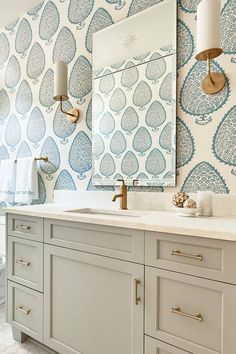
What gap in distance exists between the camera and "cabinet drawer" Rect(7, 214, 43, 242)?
1.54 meters

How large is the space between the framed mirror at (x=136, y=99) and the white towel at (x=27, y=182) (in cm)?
62

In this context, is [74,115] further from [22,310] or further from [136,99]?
[22,310]

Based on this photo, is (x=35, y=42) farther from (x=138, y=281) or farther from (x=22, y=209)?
(x=138, y=281)

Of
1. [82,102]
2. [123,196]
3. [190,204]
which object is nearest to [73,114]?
[82,102]

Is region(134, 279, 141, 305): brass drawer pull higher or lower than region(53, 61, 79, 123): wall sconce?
lower

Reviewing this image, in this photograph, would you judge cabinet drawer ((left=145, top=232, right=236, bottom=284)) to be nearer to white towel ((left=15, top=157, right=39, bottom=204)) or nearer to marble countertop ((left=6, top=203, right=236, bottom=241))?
marble countertop ((left=6, top=203, right=236, bottom=241))

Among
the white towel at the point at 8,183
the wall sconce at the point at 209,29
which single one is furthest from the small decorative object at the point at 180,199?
the white towel at the point at 8,183

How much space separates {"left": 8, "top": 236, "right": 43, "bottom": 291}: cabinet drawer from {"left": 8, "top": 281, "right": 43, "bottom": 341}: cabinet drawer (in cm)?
5

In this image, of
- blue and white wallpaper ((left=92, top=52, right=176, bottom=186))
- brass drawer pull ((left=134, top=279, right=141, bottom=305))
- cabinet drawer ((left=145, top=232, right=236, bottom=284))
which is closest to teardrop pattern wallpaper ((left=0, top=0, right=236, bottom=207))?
blue and white wallpaper ((left=92, top=52, right=176, bottom=186))

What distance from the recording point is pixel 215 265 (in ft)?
3.08

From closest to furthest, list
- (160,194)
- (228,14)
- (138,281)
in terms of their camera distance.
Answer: (138,281) < (228,14) < (160,194)

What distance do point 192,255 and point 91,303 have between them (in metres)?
0.61

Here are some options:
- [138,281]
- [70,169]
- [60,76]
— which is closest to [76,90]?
[60,76]

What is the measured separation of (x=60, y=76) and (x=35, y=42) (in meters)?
0.71
